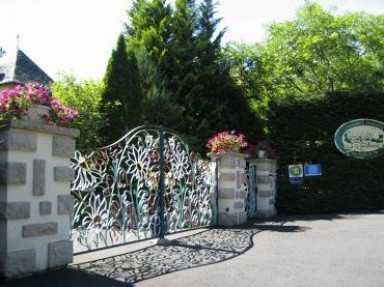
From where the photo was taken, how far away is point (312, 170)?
41.8 ft

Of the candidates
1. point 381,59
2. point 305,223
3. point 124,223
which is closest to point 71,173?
point 124,223

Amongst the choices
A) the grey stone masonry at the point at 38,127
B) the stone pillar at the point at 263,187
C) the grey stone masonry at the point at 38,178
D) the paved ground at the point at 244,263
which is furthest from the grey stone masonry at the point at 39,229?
the stone pillar at the point at 263,187

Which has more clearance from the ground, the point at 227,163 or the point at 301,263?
the point at 227,163

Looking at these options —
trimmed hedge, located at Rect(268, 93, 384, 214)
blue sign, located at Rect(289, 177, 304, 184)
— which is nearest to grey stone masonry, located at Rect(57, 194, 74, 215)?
trimmed hedge, located at Rect(268, 93, 384, 214)

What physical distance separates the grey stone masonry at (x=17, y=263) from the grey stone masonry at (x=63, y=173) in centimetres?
86

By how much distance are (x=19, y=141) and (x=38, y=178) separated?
1.52ft

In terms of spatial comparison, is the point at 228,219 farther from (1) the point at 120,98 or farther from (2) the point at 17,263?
(1) the point at 120,98

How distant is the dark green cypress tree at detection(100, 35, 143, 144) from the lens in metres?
13.6

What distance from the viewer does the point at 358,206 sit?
1245 cm

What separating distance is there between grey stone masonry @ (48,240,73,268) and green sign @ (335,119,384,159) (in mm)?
9458

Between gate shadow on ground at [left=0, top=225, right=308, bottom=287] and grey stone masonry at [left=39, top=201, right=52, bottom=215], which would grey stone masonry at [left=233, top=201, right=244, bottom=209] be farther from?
grey stone masonry at [left=39, top=201, right=52, bottom=215]

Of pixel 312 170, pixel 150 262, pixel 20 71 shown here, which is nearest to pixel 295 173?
pixel 312 170

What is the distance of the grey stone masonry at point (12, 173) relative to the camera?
4527mm

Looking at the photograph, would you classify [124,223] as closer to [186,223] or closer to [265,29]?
[186,223]
